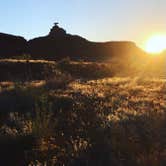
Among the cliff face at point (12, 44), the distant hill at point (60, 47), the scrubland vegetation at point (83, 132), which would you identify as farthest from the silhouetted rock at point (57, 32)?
the scrubland vegetation at point (83, 132)

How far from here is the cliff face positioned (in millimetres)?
75938

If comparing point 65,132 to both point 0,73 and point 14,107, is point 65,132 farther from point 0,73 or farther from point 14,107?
point 0,73

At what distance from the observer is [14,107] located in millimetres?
14945

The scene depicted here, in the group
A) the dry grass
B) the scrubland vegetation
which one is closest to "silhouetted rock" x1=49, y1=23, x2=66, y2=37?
the scrubland vegetation

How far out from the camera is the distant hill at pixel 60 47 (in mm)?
78688

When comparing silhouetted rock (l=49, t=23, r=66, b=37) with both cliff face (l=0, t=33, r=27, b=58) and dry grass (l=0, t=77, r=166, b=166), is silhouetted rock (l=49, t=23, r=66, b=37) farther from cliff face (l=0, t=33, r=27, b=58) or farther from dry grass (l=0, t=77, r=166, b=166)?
dry grass (l=0, t=77, r=166, b=166)

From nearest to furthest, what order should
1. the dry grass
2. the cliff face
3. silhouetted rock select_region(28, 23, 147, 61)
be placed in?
1. the dry grass
2. the cliff face
3. silhouetted rock select_region(28, 23, 147, 61)

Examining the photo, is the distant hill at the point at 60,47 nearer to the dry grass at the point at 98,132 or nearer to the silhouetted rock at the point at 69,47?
the silhouetted rock at the point at 69,47

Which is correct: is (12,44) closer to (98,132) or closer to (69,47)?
(69,47)

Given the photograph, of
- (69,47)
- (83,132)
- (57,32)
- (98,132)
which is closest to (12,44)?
(57,32)

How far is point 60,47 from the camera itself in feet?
279

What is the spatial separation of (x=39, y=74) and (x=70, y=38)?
57.5m

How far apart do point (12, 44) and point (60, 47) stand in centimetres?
945

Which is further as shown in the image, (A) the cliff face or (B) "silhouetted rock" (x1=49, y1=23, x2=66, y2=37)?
(B) "silhouetted rock" (x1=49, y1=23, x2=66, y2=37)
